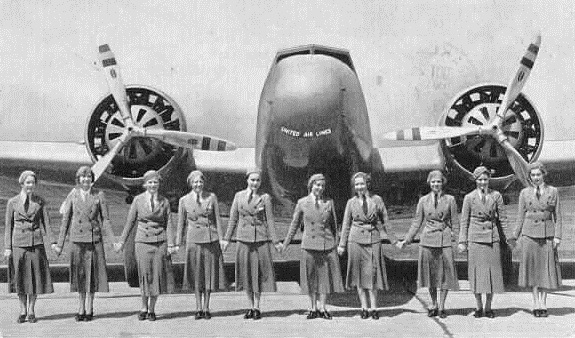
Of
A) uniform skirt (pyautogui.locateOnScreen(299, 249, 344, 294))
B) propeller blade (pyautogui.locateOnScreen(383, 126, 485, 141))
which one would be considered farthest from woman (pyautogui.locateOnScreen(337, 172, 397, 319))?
propeller blade (pyautogui.locateOnScreen(383, 126, 485, 141))

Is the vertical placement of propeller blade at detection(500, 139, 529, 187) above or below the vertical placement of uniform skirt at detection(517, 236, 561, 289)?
above

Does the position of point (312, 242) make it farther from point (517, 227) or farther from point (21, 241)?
point (21, 241)

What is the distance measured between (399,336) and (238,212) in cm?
260

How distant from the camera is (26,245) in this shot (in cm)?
830

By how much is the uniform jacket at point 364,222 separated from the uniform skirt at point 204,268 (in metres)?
1.59

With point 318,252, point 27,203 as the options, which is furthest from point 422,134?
point 27,203

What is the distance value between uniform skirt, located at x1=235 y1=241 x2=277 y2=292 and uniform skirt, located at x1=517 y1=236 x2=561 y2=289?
317 cm

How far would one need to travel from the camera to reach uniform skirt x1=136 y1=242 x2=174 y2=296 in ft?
27.1

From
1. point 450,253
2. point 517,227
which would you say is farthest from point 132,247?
point 517,227

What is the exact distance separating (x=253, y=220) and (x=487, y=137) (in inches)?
234

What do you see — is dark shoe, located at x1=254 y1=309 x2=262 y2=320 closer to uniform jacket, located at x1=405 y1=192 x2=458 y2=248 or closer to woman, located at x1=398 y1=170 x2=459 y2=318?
woman, located at x1=398 y1=170 x2=459 y2=318

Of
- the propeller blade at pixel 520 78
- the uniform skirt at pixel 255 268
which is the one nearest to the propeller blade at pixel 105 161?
the uniform skirt at pixel 255 268

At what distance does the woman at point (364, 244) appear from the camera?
8.48 metres

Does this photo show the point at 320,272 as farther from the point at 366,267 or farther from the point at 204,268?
the point at 204,268
